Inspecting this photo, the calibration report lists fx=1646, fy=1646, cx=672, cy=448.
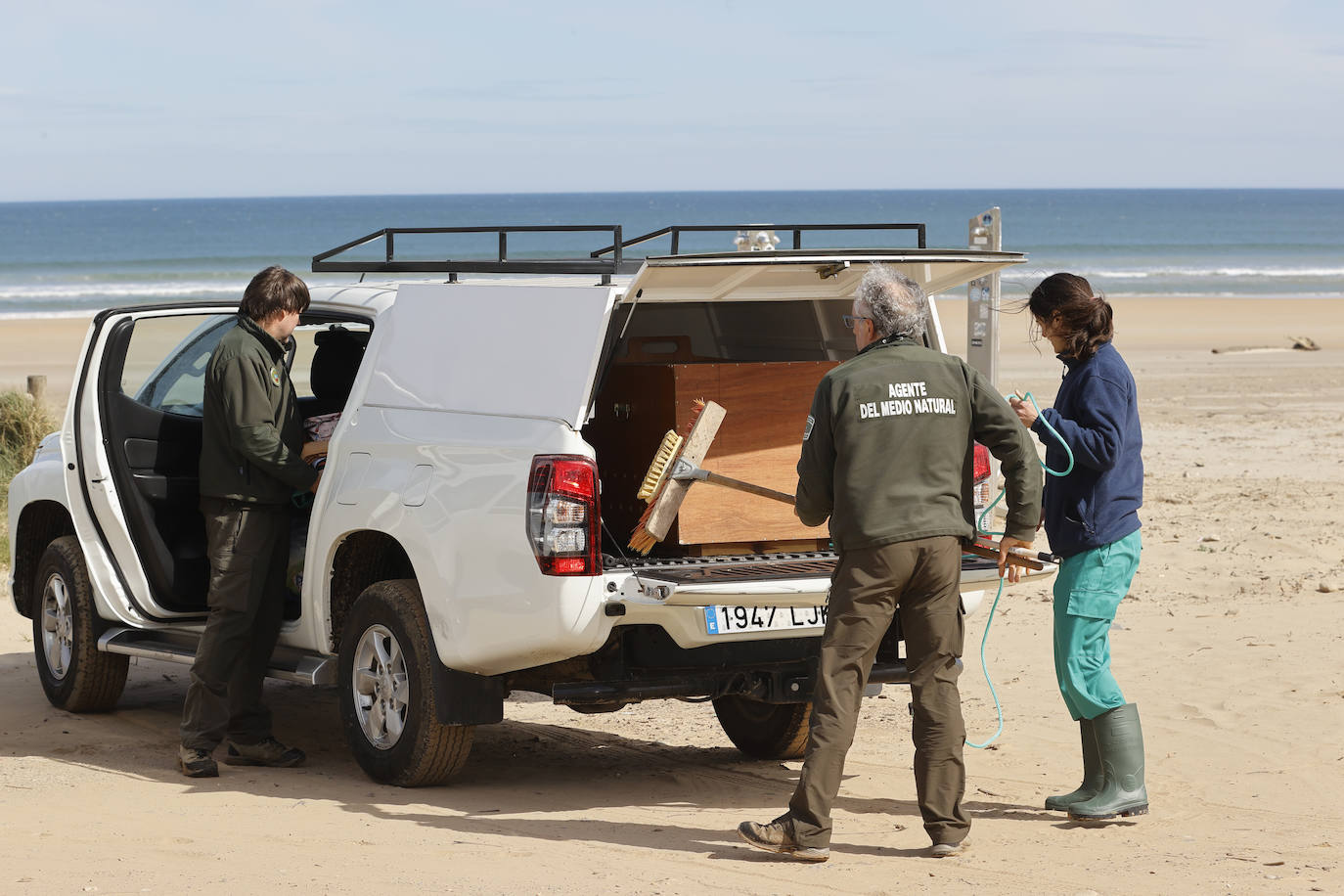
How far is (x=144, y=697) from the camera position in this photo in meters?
8.05

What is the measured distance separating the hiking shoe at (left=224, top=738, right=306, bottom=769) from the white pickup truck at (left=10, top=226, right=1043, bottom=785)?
0.31 meters

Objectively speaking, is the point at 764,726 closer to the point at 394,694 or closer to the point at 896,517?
the point at 394,694

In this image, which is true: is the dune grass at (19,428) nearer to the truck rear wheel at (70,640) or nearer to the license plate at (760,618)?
the truck rear wheel at (70,640)

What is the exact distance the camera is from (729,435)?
591 cm

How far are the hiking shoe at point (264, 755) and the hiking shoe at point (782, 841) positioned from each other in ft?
7.34

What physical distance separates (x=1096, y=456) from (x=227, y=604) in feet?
10.9

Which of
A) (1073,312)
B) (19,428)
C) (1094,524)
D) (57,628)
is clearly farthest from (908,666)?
(19,428)

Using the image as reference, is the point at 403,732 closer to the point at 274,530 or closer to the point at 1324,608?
the point at 274,530

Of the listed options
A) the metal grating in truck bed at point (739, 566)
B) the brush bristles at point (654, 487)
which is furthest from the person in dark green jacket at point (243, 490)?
the metal grating in truck bed at point (739, 566)

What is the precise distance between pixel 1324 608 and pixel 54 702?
6542mm

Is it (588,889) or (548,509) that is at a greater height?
(548,509)

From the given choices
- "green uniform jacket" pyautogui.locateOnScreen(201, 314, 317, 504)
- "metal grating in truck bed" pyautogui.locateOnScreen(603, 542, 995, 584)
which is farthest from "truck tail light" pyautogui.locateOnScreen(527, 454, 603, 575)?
"green uniform jacket" pyautogui.locateOnScreen(201, 314, 317, 504)

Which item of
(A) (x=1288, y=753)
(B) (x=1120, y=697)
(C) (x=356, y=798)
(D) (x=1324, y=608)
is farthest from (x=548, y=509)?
(D) (x=1324, y=608)

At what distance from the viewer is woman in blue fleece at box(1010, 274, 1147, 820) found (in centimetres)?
554
